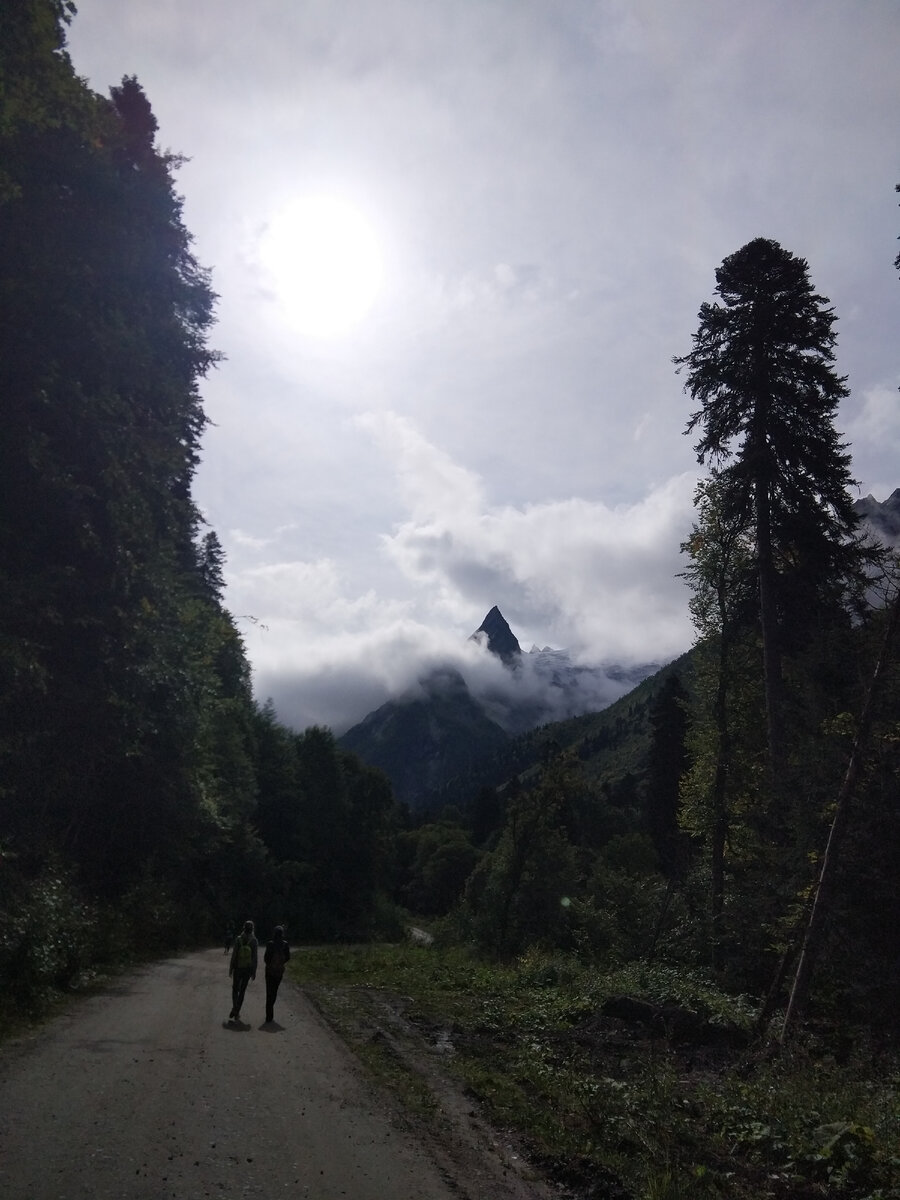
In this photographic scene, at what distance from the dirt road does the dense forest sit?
3.50 metres

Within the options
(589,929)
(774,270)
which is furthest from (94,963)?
(774,270)

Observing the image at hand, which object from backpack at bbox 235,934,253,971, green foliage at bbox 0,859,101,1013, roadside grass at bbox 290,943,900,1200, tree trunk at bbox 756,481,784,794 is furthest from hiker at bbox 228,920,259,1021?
tree trunk at bbox 756,481,784,794

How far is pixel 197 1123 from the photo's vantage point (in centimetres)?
721

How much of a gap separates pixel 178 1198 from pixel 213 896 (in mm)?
41093

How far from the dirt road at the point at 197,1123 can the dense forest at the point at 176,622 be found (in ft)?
11.5

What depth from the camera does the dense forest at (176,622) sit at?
11.4 m

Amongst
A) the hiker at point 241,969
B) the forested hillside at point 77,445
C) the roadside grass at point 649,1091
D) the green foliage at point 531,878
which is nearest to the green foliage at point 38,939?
the forested hillside at point 77,445

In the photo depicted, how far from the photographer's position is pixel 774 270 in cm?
2038

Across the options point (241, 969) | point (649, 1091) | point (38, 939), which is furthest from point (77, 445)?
point (649, 1091)

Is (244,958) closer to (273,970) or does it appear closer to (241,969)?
(241,969)

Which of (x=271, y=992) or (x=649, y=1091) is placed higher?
(x=649, y=1091)

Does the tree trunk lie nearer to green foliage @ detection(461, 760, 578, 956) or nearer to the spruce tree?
the spruce tree

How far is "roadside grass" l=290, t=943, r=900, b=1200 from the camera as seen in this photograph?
671 cm

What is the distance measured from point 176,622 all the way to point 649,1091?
1213 centimetres
